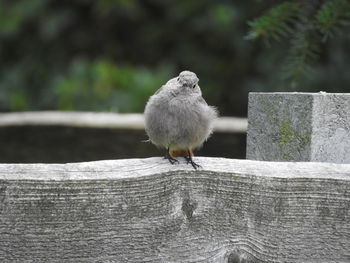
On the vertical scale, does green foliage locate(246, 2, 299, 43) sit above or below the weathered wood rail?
above

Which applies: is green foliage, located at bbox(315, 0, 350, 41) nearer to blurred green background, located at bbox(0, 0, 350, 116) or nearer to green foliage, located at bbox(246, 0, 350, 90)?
green foliage, located at bbox(246, 0, 350, 90)

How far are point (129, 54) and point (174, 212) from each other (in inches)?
230

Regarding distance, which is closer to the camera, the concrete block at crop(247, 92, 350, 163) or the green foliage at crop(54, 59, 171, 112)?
the concrete block at crop(247, 92, 350, 163)

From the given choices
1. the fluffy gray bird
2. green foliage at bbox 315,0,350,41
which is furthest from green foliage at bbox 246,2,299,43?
the fluffy gray bird

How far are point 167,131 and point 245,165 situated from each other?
65 cm

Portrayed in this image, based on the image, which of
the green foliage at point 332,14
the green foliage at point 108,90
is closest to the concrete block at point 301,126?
the green foliage at point 332,14

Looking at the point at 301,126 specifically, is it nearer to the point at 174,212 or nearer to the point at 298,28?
the point at 174,212

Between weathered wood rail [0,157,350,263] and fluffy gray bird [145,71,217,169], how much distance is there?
586 mm

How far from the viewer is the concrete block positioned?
1946 mm

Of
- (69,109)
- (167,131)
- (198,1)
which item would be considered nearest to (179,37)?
(198,1)

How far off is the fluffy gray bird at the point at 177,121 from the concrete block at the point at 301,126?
12.3 inches

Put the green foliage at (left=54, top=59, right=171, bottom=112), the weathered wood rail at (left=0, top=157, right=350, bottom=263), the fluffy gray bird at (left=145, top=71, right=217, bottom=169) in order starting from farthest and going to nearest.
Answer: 1. the green foliage at (left=54, top=59, right=171, bottom=112)
2. the fluffy gray bird at (left=145, top=71, right=217, bottom=169)
3. the weathered wood rail at (left=0, top=157, right=350, bottom=263)

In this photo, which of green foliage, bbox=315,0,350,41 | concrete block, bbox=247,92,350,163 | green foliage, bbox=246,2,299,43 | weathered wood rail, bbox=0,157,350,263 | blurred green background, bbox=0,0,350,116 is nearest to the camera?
weathered wood rail, bbox=0,157,350,263

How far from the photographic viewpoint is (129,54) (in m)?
7.34
